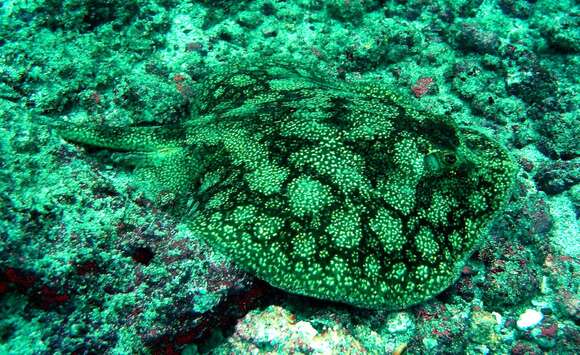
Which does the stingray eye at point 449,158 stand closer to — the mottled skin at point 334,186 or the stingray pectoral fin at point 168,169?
the mottled skin at point 334,186

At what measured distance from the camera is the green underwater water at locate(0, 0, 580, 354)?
3.65 meters

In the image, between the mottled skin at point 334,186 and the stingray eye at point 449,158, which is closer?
the mottled skin at point 334,186

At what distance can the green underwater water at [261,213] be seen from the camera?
3.65 metres

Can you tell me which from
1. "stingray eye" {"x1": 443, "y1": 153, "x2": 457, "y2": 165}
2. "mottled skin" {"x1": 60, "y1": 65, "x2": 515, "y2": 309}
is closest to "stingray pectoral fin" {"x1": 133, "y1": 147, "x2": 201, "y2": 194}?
"mottled skin" {"x1": 60, "y1": 65, "x2": 515, "y2": 309}

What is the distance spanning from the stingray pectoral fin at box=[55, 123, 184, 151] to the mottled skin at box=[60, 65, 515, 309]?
0.01 meters

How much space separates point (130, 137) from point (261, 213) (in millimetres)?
2227

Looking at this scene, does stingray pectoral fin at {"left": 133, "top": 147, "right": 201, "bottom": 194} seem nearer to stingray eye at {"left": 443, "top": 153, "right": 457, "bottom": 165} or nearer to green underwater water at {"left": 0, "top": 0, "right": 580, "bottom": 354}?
green underwater water at {"left": 0, "top": 0, "right": 580, "bottom": 354}

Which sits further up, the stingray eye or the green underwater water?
the stingray eye

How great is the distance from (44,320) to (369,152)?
3.73m

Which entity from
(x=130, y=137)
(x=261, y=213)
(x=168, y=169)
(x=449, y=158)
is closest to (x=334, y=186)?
(x=261, y=213)

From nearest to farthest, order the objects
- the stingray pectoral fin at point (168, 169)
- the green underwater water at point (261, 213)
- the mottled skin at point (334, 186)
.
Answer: the green underwater water at point (261, 213) < the mottled skin at point (334, 186) < the stingray pectoral fin at point (168, 169)

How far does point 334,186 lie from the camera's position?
4.18 m

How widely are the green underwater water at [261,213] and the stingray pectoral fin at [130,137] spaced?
2cm

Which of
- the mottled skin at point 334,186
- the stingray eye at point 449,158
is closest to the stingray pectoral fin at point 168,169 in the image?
the mottled skin at point 334,186
